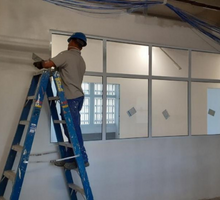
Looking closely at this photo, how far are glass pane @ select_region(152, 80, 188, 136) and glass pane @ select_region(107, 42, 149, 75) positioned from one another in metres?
0.35

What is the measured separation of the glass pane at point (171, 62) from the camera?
4.14 meters

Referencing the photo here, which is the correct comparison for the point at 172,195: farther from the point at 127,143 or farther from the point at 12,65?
the point at 12,65

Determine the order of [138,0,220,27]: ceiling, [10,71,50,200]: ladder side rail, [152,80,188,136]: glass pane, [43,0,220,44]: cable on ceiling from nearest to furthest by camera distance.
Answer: [10,71,50,200]: ladder side rail < [43,0,220,44]: cable on ceiling < [138,0,220,27]: ceiling < [152,80,188,136]: glass pane

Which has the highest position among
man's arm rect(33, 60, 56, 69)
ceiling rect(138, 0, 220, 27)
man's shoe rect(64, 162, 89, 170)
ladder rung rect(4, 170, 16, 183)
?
ceiling rect(138, 0, 220, 27)

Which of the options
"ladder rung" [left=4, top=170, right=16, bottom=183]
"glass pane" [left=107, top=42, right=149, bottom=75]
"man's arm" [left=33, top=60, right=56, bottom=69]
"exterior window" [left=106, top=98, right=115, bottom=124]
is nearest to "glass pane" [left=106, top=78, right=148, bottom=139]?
"exterior window" [left=106, top=98, right=115, bottom=124]

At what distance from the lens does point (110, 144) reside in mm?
3592

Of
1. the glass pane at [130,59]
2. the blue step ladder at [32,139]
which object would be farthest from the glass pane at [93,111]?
the blue step ladder at [32,139]

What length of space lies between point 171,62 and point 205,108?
98 centimetres

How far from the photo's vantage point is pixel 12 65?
308 cm

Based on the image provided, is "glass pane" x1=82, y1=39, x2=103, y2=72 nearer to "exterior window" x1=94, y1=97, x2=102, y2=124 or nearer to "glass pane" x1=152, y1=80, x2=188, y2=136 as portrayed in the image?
"exterior window" x1=94, y1=97, x2=102, y2=124

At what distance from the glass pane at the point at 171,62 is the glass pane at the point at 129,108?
1.26 ft

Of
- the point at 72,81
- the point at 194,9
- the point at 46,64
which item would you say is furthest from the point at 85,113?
the point at 194,9

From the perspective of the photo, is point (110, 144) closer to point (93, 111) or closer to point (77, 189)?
point (93, 111)

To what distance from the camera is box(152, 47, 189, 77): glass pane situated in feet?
13.6
